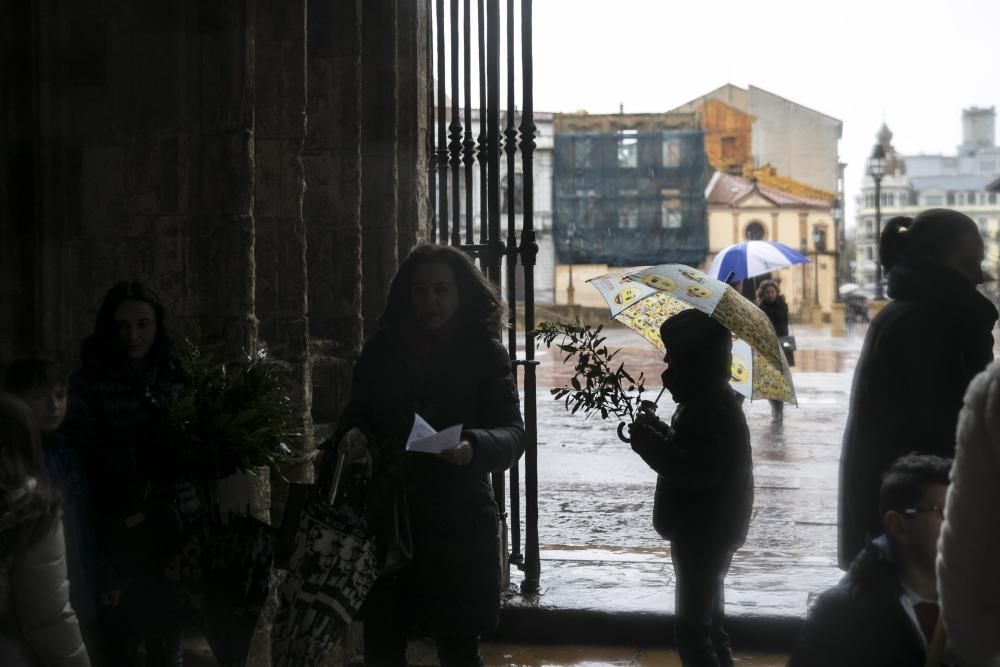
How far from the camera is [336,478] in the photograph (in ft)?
13.2

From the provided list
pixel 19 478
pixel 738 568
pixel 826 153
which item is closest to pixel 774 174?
pixel 826 153

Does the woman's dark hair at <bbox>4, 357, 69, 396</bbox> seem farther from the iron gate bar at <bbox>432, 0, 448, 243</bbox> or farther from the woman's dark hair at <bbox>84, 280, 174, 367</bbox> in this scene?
the iron gate bar at <bbox>432, 0, 448, 243</bbox>

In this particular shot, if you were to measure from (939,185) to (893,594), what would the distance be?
17317cm

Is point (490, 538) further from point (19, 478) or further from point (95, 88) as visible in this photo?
point (95, 88)

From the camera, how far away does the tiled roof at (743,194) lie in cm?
6219

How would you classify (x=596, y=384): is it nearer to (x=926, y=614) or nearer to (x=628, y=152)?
(x=926, y=614)

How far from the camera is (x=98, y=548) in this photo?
167 inches

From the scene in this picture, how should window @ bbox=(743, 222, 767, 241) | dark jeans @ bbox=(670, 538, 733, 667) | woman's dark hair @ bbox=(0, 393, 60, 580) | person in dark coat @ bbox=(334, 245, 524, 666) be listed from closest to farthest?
1. woman's dark hair @ bbox=(0, 393, 60, 580)
2. person in dark coat @ bbox=(334, 245, 524, 666)
3. dark jeans @ bbox=(670, 538, 733, 667)
4. window @ bbox=(743, 222, 767, 241)

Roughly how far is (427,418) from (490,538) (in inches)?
15.8

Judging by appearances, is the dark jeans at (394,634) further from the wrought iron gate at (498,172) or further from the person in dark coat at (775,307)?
the person in dark coat at (775,307)

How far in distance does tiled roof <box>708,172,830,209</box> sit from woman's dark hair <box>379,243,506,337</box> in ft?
192

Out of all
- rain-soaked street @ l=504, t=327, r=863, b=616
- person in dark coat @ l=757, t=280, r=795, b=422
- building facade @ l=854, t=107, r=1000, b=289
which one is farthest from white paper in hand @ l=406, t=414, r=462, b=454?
building facade @ l=854, t=107, r=1000, b=289

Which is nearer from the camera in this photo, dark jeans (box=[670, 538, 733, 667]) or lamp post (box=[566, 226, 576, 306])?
dark jeans (box=[670, 538, 733, 667])

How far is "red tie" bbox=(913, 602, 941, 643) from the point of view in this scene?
9.42 ft
